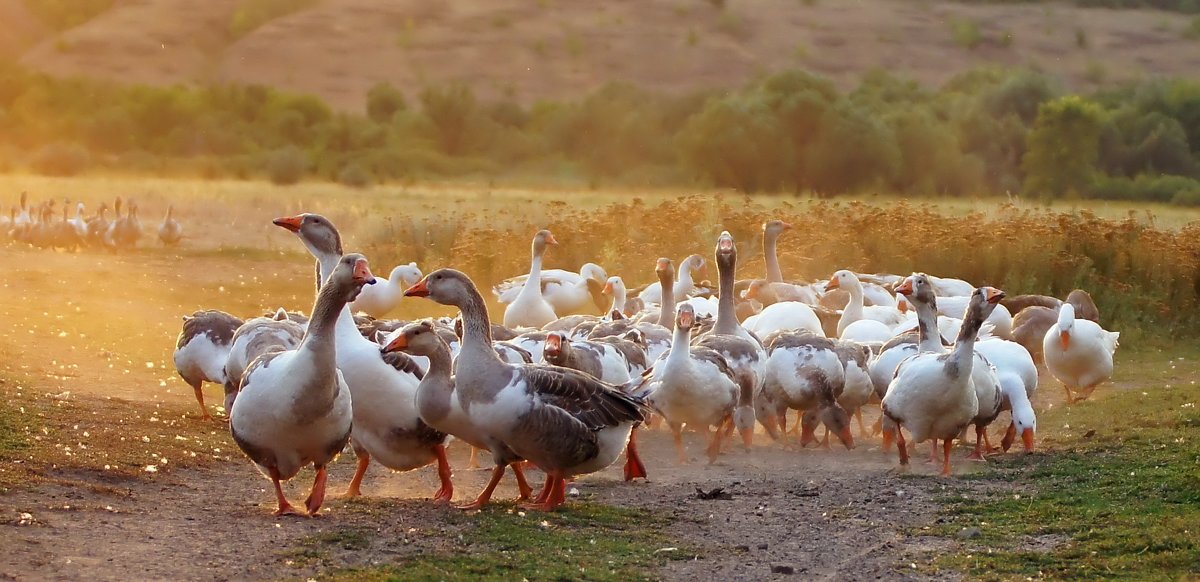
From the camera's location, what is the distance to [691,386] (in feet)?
37.4

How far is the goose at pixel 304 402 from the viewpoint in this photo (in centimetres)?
820

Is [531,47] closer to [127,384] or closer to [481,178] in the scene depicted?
[481,178]

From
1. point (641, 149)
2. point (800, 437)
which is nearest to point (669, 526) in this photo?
point (800, 437)

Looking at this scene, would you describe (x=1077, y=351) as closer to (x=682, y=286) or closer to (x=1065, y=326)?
(x=1065, y=326)

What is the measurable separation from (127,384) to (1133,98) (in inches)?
1407

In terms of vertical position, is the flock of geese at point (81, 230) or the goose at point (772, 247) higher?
the goose at point (772, 247)

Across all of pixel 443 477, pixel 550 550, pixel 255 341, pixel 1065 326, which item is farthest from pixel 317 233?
pixel 1065 326

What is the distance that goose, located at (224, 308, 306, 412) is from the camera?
33.7 feet

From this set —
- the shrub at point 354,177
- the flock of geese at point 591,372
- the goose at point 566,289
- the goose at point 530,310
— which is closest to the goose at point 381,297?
the goose at point 566,289

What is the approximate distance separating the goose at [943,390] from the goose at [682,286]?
6.62 m

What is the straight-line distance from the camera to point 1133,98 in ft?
138

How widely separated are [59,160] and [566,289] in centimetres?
2702

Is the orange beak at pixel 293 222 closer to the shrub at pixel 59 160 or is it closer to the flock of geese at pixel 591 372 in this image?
the flock of geese at pixel 591 372

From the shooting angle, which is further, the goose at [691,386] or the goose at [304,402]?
the goose at [691,386]
